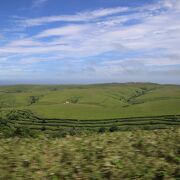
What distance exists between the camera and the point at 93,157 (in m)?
8.31

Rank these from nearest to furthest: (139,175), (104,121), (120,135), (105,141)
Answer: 1. (139,175)
2. (105,141)
3. (120,135)
4. (104,121)

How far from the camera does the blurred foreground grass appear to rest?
7.77 m

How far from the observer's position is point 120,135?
987 cm

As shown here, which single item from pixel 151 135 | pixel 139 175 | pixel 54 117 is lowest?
pixel 54 117

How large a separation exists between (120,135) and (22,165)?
10.2 ft

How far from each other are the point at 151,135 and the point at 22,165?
145 inches

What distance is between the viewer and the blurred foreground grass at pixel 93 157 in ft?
25.5

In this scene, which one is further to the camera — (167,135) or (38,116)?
(38,116)

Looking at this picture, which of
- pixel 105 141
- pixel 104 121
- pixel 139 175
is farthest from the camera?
pixel 104 121

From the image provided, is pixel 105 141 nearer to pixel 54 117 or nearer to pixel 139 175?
pixel 139 175

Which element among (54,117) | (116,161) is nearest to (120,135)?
(116,161)

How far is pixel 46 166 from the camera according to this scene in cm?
795

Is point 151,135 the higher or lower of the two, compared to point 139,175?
higher

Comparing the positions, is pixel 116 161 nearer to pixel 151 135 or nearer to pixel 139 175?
pixel 139 175
